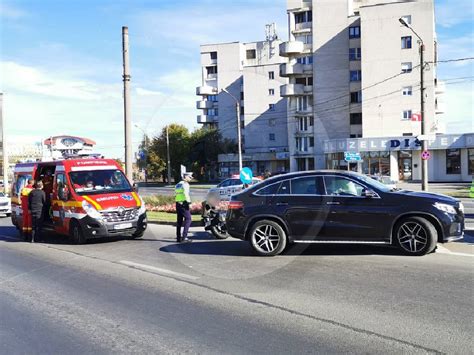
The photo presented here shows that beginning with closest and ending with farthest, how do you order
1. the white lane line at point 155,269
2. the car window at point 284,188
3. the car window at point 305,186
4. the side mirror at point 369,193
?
the white lane line at point 155,269 → the side mirror at point 369,193 → the car window at point 305,186 → the car window at point 284,188

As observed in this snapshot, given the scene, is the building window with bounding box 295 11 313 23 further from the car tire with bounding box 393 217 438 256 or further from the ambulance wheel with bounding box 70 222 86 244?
the car tire with bounding box 393 217 438 256

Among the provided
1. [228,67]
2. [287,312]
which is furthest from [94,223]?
[228,67]

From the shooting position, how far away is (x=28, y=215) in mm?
14586

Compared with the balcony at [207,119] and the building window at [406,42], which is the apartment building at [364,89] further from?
the balcony at [207,119]

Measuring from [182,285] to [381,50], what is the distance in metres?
54.4

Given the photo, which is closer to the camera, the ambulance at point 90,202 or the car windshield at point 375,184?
the car windshield at point 375,184

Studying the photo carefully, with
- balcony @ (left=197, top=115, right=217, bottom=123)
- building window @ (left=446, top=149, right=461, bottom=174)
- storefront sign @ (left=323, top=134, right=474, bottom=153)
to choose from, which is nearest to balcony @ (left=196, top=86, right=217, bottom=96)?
balcony @ (left=197, top=115, right=217, bottom=123)

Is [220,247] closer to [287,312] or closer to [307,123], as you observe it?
[287,312]

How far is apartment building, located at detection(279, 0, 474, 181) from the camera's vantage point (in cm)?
5256

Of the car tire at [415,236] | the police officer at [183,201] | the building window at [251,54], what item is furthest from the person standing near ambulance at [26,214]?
the building window at [251,54]

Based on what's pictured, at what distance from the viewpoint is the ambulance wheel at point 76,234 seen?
1324cm

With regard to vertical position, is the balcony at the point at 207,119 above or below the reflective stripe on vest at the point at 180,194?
above

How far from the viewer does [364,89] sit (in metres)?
58.7

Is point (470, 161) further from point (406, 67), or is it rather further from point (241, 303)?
point (241, 303)
